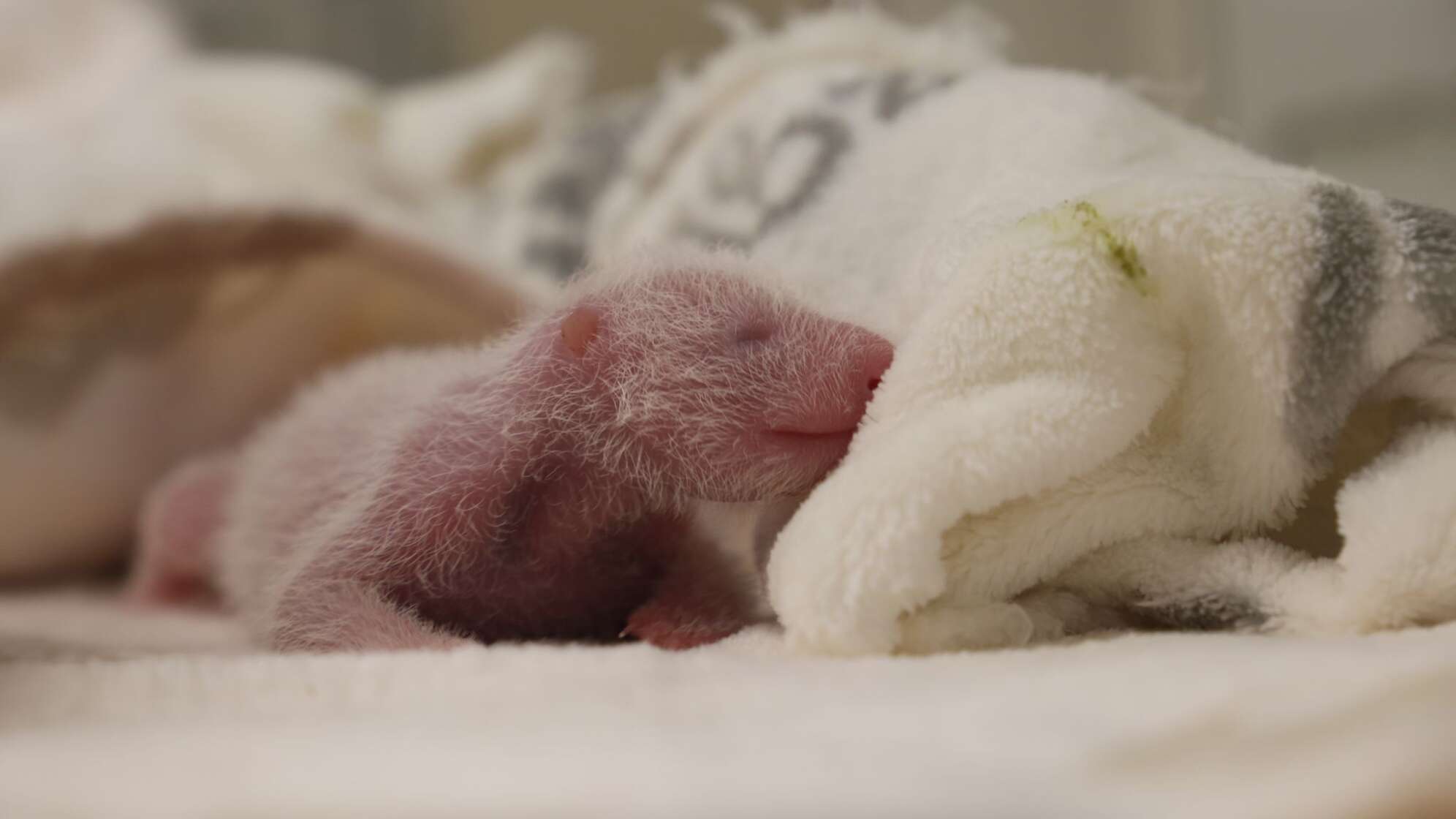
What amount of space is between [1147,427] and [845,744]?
0.83ft

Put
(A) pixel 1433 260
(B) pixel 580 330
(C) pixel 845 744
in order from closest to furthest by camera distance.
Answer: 1. (C) pixel 845 744
2. (A) pixel 1433 260
3. (B) pixel 580 330

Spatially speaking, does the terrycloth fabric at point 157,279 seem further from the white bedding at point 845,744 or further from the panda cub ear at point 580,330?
the white bedding at point 845,744

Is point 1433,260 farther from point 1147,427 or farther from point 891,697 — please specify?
point 891,697

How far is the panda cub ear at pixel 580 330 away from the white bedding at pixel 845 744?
10.7 inches

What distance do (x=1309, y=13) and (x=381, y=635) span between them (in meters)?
0.80

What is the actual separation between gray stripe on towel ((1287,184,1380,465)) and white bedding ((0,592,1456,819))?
11cm

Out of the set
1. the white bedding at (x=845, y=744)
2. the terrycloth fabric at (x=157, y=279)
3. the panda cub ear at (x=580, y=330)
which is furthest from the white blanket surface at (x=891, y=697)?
the terrycloth fabric at (x=157, y=279)

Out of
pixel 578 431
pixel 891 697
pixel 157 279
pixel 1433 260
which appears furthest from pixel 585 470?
pixel 157 279

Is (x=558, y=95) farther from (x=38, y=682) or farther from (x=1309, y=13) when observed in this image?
(x=38, y=682)

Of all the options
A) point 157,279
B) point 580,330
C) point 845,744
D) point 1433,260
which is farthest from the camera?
point 157,279

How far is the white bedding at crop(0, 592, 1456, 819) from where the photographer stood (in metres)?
0.36

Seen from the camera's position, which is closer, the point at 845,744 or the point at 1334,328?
the point at 845,744

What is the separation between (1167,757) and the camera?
37 centimetres

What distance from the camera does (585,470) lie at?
74cm
